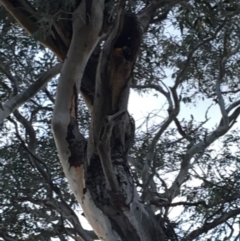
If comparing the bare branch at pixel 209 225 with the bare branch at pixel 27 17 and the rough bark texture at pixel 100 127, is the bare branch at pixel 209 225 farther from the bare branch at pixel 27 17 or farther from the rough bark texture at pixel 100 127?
the bare branch at pixel 27 17

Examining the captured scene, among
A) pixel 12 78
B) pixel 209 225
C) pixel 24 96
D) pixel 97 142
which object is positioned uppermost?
pixel 12 78

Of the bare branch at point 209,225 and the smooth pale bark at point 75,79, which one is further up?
the smooth pale bark at point 75,79

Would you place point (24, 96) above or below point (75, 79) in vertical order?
above

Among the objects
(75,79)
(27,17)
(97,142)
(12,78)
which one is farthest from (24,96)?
(97,142)

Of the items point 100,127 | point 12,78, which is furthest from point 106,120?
point 12,78

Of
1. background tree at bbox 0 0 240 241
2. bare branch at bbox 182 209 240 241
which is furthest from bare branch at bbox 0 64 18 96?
bare branch at bbox 182 209 240 241

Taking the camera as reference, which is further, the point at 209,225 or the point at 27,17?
the point at 27,17

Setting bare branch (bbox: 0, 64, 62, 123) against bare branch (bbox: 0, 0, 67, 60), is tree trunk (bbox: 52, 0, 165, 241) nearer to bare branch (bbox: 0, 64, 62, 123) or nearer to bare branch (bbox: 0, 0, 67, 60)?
bare branch (bbox: 0, 0, 67, 60)

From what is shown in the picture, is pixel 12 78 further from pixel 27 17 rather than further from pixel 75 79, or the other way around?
pixel 75 79

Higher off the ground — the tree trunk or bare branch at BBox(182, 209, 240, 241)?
the tree trunk

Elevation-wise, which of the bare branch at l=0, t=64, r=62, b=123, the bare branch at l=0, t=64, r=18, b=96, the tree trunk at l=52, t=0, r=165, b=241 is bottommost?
the tree trunk at l=52, t=0, r=165, b=241

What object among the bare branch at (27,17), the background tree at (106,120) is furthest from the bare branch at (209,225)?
the bare branch at (27,17)

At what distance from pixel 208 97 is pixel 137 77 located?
2.92ft

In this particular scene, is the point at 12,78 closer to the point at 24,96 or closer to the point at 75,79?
the point at 24,96
